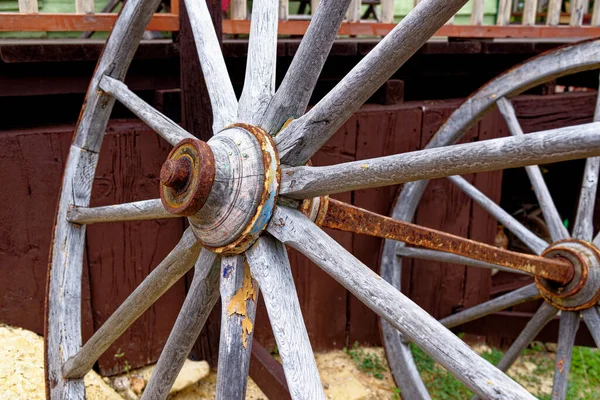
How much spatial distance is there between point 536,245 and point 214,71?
1830 mm

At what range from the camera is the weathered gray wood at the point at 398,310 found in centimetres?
115

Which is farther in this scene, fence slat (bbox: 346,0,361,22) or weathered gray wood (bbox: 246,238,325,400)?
fence slat (bbox: 346,0,361,22)

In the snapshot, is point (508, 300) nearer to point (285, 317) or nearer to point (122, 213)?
point (285, 317)

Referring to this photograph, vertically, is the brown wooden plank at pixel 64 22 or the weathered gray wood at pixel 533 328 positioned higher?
the brown wooden plank at pixel 64 22

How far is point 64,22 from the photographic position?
2.36 m

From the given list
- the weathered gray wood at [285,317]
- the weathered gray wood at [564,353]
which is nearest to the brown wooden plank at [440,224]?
the weathered gray wood at [564,353]

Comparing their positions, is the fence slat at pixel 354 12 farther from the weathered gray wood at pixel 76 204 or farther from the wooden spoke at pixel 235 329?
the wooden spoke at pixel 235 329

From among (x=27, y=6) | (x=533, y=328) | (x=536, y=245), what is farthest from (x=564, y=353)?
(x=27, y=6)

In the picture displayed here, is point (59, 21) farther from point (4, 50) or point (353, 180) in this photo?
point (353, 180)

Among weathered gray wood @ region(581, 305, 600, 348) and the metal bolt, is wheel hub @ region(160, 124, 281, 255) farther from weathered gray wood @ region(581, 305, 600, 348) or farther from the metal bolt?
weathered gray wood @ region(581, 305, 600, 348)

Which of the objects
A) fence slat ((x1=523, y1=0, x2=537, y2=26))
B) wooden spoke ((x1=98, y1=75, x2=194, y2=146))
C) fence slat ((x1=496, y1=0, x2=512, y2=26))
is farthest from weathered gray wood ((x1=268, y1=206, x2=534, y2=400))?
fence slat ((x1=523, y1=0, x2=537, y2=26))

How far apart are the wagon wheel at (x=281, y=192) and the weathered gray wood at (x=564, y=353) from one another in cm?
122

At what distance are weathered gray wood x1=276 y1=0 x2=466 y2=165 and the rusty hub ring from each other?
0.57 ft

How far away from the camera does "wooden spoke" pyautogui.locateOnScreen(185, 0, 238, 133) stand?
160 cm
